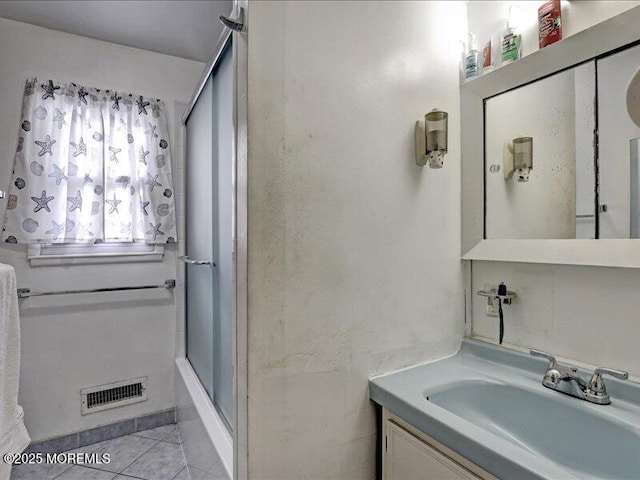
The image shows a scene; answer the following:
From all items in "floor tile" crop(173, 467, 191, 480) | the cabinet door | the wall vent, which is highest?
the cabinet door

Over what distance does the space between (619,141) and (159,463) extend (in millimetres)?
2277

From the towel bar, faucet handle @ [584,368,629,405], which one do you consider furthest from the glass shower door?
faucet handle @ [584,368,629,405]

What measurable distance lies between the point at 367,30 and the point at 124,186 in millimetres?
1540

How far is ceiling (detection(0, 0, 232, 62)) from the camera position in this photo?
5.26 feet

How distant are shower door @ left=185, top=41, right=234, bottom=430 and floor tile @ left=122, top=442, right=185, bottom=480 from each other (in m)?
0.42

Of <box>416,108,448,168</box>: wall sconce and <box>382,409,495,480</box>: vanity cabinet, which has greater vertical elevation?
<box>416,108,448,168</box>: wall sconce

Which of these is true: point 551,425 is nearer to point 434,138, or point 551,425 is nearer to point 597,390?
point 597,390

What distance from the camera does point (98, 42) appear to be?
6.19 feet

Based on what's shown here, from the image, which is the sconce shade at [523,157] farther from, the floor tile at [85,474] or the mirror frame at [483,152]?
the floor tile at [85,474]

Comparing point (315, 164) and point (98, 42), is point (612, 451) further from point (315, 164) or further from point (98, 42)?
point (98, 42)

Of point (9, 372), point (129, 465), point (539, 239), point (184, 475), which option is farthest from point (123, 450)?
point (539, 239)

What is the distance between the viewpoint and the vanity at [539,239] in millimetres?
828

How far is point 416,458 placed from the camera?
0.90 meters

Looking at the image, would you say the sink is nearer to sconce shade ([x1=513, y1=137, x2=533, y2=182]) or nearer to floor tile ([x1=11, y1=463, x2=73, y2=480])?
sconce shade ([x1=513, y1=137, x2=533, y2=182])
